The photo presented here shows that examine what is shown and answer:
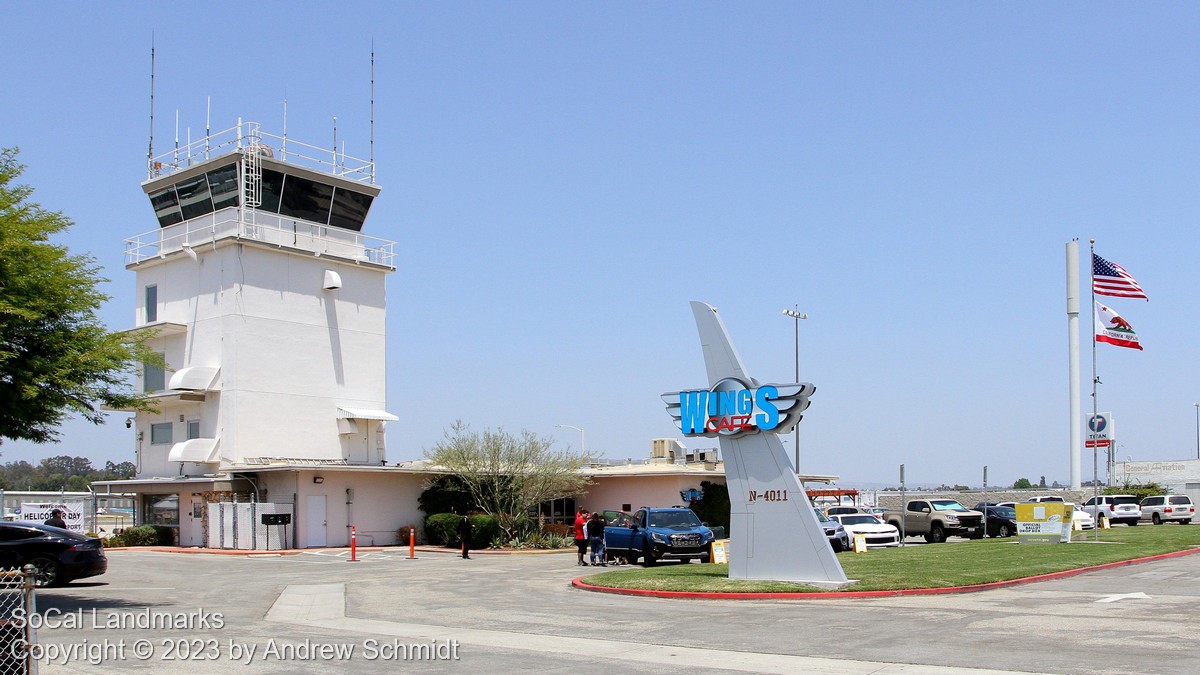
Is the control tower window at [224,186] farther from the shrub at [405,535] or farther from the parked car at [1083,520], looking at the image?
the parked car at [1083,520]

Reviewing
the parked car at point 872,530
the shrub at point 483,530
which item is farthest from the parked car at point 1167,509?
the shrub at point 483,530

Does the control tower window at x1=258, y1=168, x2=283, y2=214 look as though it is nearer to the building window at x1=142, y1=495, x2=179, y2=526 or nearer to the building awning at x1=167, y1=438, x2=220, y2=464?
the building awning at x1=167, y1=438, x2=220, y2=464

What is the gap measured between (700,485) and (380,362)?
15291 millimetres

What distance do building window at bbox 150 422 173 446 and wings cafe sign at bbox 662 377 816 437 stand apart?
31544 millimetres

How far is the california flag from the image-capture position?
39.8 meters

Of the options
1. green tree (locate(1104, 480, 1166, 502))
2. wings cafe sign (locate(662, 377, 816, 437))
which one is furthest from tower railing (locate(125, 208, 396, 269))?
green tree (locate(1104, 480, 1166, 502))

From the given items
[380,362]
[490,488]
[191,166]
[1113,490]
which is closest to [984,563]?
[490,488]

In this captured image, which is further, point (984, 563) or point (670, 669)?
point (984, 563)

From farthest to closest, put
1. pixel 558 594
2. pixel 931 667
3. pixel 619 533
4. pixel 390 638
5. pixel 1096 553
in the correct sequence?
1. pixel 619 533
2. pixel 1096 553
3. pixel 558 594
4. pixel 390 638
5. pixel 931 667

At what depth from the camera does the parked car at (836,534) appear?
35562 mm

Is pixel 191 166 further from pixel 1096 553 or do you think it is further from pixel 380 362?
pixel 1096 553

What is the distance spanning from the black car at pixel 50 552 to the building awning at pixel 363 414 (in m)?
22.9

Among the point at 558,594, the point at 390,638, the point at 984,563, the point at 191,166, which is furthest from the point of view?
the point at 191,166

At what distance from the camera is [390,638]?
15.9m
